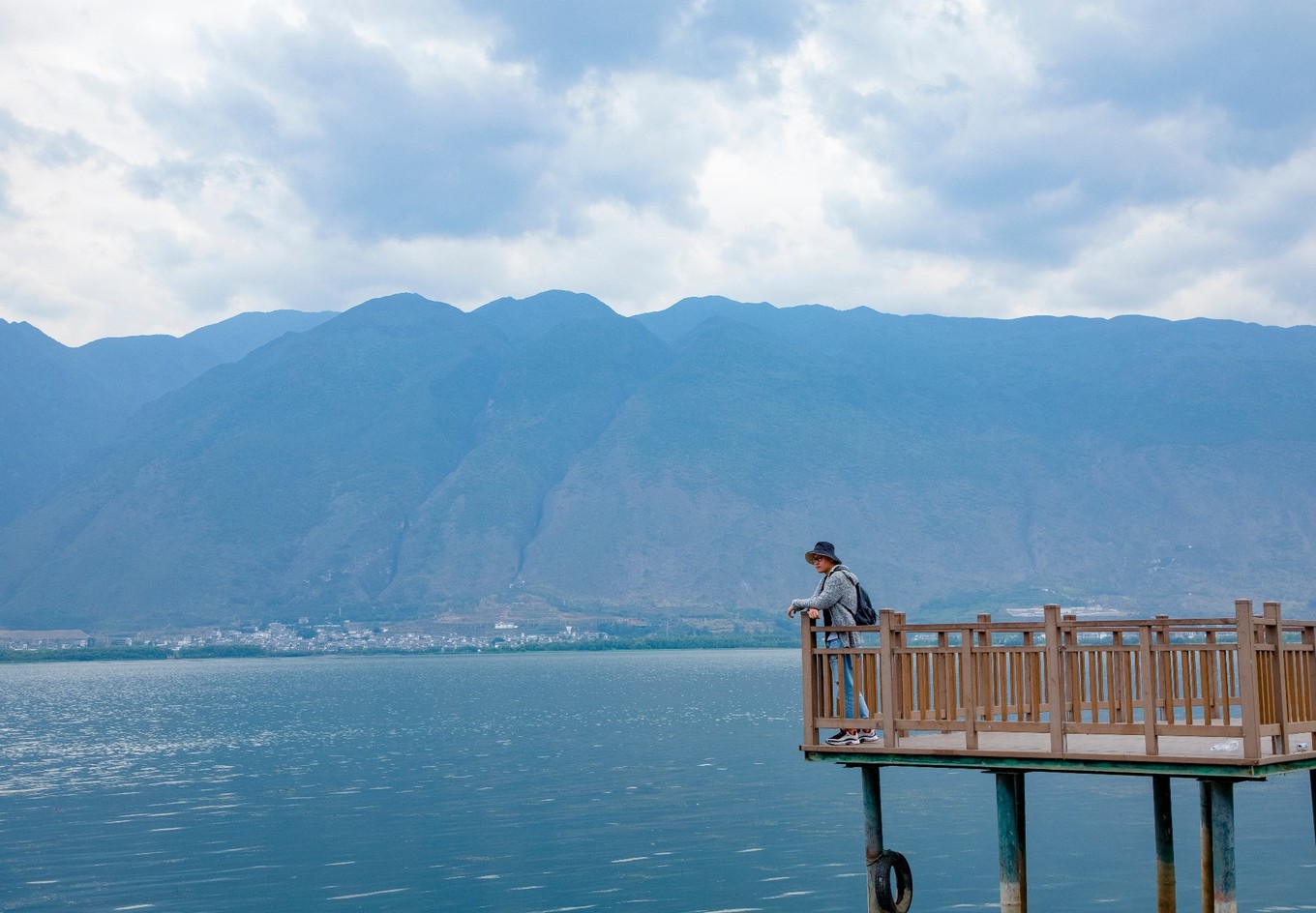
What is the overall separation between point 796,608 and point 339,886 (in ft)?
53.3

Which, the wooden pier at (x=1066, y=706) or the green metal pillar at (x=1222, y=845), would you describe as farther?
the green metal pillar at (x=1222, y=845)

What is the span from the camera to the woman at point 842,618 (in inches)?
813

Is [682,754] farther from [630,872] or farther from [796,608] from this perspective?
[796,608]

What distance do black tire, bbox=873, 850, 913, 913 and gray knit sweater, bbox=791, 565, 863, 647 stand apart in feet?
11.3

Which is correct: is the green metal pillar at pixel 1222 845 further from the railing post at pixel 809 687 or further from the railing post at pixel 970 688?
the railing post at pixel 809 687

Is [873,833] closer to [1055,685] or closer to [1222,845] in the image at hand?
[1055,685]

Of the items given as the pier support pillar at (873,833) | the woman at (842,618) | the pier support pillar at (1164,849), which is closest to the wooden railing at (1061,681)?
the woman at (842,618)

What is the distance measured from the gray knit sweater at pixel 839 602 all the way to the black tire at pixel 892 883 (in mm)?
3436

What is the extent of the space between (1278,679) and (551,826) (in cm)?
2541

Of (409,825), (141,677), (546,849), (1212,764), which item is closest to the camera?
(1212,764)

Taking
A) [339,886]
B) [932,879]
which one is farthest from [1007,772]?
[339,886]

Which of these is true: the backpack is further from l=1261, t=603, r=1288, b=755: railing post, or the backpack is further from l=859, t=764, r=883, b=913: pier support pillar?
l=1261, t=603, r=1288, b=755: railing post

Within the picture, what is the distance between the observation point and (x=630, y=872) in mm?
33312

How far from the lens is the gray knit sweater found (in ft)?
68.7
